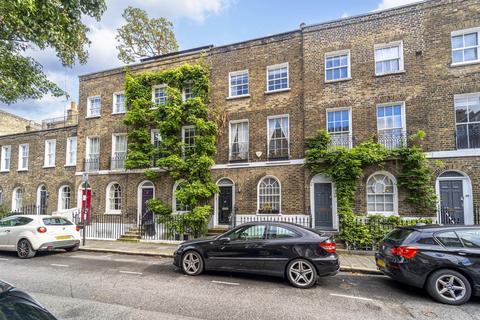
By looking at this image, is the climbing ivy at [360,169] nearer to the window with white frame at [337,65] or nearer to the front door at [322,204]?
the front door at [322,204]

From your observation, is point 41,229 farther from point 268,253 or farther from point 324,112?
point 324,112

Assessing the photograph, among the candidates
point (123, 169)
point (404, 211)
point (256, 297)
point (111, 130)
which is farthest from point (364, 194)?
point (111, 130)

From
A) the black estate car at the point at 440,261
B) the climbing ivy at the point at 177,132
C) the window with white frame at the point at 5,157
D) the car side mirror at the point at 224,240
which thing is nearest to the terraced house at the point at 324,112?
the climbing ivy at the point at 177,132

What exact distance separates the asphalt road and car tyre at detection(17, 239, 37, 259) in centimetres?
174

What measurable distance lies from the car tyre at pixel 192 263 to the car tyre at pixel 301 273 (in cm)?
239

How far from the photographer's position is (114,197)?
1703 cm

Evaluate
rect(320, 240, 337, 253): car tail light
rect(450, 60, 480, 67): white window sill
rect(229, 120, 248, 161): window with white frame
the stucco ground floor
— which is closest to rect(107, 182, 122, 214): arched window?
the stucco ground floor

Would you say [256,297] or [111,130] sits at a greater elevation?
[111,130]

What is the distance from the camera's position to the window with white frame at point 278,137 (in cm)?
1377

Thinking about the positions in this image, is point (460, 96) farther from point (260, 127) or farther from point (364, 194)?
point (260, 127)

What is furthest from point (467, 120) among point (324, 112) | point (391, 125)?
point (324, 112)

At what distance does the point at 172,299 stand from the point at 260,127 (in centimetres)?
1018

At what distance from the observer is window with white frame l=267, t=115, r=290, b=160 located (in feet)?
45.2

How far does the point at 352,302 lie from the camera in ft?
18.2
